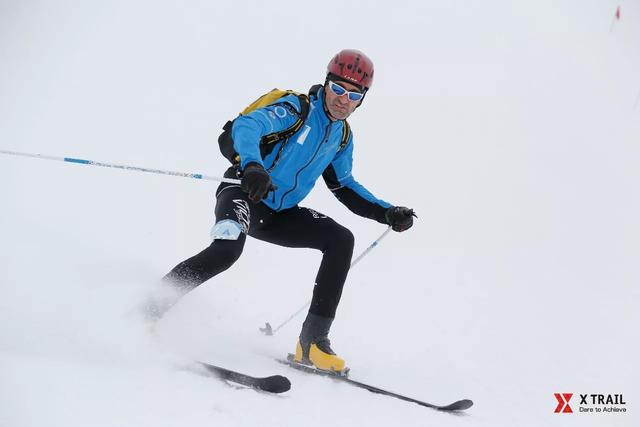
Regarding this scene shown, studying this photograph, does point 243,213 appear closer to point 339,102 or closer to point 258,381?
point 339,102

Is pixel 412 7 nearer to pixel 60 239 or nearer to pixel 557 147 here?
pixel 557 147

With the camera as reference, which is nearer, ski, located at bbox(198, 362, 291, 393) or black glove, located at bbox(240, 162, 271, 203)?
ski, located at bbox(198, 362, 291, 393)

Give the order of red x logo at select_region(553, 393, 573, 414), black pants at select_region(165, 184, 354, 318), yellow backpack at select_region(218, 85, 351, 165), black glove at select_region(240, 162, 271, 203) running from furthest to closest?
red x logo at select_region(553, 393, 573, 414) → black pants at select_region(165, 184, 354, 318) → yellow backpack at select_region(218, 85, 351, 165) → black glove at select_region(240, 162, 271, 203)

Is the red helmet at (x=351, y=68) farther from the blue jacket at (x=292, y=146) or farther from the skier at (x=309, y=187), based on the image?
the blue jacket at (x=292, y=146)

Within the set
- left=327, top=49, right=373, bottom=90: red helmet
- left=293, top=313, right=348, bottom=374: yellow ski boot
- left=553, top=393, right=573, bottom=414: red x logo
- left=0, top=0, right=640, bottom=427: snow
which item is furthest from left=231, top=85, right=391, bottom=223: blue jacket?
left=553, top=393, right=573, bottom=414: red x logo

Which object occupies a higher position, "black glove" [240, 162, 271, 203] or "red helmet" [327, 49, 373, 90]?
"red helmet" [327, 49, 373, 90]

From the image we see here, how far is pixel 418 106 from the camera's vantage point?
72.4ft

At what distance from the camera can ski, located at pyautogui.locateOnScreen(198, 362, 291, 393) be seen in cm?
310

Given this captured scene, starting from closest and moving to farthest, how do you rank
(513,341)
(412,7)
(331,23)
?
1. (513,341)
2. (331,23)
3. (412,7)

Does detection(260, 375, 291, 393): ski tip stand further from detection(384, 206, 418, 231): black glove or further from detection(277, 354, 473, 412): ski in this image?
detection(384, 206, 418, 231): black glove

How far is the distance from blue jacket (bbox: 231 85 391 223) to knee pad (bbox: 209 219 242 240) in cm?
43

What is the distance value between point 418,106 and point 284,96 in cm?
1860

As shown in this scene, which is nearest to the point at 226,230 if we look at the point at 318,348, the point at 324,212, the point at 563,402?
the point at 318,348

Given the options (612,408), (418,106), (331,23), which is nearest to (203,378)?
(612,408)
